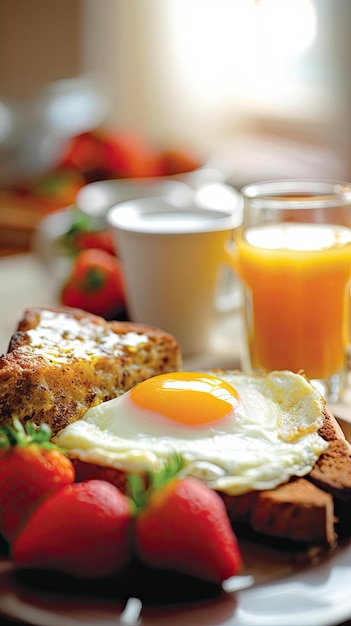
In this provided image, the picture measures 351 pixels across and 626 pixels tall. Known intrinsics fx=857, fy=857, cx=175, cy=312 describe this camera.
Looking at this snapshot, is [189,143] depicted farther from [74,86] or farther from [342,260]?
[342,260]

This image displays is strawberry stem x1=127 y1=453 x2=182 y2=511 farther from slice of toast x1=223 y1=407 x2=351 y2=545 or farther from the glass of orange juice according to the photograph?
the glass of orange juice

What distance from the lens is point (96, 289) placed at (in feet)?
8.34

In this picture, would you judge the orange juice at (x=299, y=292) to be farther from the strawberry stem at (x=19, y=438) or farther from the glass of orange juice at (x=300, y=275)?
the strawberry stem at (x=19, y=438)

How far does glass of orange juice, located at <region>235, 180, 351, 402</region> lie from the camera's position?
6.56 ft

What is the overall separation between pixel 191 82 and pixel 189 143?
37cm

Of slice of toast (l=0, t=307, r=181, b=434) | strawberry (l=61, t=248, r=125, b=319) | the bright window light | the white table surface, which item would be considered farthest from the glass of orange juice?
the bright window light

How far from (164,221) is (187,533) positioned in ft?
4.51

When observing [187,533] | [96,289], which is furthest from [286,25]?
[187,533]

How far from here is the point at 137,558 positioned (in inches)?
51.9

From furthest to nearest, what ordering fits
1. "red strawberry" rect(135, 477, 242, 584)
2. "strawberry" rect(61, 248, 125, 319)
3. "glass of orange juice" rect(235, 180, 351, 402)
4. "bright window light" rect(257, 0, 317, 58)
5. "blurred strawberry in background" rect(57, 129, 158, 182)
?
"bright window light" rect(257, 0, 317, 58) < "blurred strawberry in background" rect(57, 129, 158, 182) < "strawberry" rect(61, 248, 125, 319) < "glass of orange juice" rect(235, 180, 351, 402) < "red strawberry" rect(135, 477, 242, 584)

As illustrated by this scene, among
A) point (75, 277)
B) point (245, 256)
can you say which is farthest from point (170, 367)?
point (75, 277)

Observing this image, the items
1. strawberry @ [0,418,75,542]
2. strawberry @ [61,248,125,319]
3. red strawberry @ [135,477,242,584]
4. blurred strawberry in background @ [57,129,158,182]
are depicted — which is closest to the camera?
red strawberry @ [135,477,242,584]

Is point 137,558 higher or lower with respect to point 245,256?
lower

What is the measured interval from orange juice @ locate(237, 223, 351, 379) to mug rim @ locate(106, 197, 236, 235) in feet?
0.72
